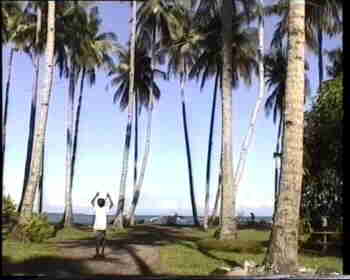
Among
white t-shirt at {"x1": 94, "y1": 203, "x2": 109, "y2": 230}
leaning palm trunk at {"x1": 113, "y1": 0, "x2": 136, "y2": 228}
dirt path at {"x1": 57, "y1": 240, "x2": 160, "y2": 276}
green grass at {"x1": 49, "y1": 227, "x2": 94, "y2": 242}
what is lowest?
dirt path at {"x1": 57, "y1": 240, "x2": 160, "y2": 276}

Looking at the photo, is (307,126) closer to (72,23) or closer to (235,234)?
(235,234)

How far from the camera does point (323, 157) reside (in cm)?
1558

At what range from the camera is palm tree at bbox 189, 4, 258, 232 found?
14.3 metres

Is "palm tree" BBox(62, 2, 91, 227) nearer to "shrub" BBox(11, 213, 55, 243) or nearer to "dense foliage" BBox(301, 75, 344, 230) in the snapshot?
"shrub" BBox(11, 213, 55, 243)

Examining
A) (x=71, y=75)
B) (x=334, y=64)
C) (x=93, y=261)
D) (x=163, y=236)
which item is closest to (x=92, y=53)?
(x=71, y=75)

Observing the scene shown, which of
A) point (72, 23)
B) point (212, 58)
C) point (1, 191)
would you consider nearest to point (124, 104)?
point (72, 23)

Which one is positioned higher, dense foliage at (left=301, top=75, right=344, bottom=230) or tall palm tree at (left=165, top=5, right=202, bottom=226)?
tall palm tree at (left=165, top=5, right=202, bottom=226)

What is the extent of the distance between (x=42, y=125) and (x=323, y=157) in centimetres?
817

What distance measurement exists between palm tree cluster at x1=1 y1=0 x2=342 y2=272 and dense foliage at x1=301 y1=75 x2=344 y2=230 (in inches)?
27.2

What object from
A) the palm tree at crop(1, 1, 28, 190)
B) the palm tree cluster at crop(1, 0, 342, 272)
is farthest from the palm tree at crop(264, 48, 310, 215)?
the palm tree at crop(1, 1, 28, 190)

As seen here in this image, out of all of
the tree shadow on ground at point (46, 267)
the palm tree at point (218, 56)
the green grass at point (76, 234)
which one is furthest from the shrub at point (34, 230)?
the palm tree at point (218, 56)

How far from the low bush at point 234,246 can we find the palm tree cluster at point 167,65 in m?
0.71

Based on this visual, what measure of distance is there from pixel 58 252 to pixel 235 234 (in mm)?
6603

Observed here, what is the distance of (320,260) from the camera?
1234 centimetres
